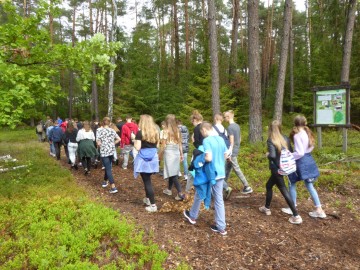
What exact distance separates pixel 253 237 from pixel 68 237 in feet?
9.89

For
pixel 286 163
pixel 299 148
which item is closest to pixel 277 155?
pixel 286 163

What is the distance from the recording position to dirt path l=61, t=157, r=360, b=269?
4.09m

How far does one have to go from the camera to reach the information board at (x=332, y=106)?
9.09 metres

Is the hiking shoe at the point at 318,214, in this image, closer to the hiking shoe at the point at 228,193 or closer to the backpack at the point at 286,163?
the backpack at the point at 286,163

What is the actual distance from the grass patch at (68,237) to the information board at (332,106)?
7924mm

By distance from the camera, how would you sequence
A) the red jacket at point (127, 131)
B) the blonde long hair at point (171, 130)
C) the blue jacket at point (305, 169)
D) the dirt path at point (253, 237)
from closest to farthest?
the dirt path at point (253, 237) → the blue jacket at point (305, 169) → the blonde long hair at point (171, 130) → the red jacket at point (127, 131)

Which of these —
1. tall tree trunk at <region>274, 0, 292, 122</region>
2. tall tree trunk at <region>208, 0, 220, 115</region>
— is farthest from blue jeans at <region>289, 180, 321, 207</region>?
tall tree trunk at <region>274, 0, 292, 122</region>

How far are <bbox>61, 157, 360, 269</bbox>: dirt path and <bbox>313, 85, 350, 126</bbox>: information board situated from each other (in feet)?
12.9

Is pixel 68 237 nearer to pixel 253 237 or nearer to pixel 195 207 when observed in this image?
pixel 195 207

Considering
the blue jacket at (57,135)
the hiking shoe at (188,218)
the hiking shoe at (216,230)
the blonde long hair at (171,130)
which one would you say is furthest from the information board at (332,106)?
the blue jacket at (57,135)

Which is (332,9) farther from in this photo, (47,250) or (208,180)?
(47,250)

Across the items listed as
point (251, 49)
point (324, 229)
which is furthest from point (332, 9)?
point (324, 229)

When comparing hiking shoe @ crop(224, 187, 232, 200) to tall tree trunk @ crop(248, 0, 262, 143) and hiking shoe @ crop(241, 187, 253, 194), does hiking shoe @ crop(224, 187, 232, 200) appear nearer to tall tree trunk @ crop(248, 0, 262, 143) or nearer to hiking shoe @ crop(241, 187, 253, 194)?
hiking shoe @ crop(241, 187, 253, 194)

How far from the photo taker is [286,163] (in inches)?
200
